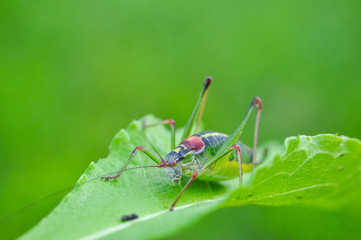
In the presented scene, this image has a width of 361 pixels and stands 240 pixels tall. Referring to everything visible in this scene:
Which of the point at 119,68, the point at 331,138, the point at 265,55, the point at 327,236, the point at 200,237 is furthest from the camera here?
the point at 265,55

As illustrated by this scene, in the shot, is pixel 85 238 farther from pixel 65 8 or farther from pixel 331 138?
pixel 65 8

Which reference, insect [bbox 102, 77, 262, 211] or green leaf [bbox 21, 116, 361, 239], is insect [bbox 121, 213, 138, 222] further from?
insect [bbox 102, 77, 262, 211]

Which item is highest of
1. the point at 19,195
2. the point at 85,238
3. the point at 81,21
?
the point at 81,21

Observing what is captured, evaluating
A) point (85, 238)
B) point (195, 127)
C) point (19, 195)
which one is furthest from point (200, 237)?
point (85, 238)

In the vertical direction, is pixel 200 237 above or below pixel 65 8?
below

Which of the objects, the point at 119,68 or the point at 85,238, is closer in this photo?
the point at 85,238

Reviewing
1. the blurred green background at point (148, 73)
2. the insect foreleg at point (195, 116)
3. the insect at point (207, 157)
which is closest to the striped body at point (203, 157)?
the insect at point (207, 157)

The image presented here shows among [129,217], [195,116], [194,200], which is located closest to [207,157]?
[195,116]
